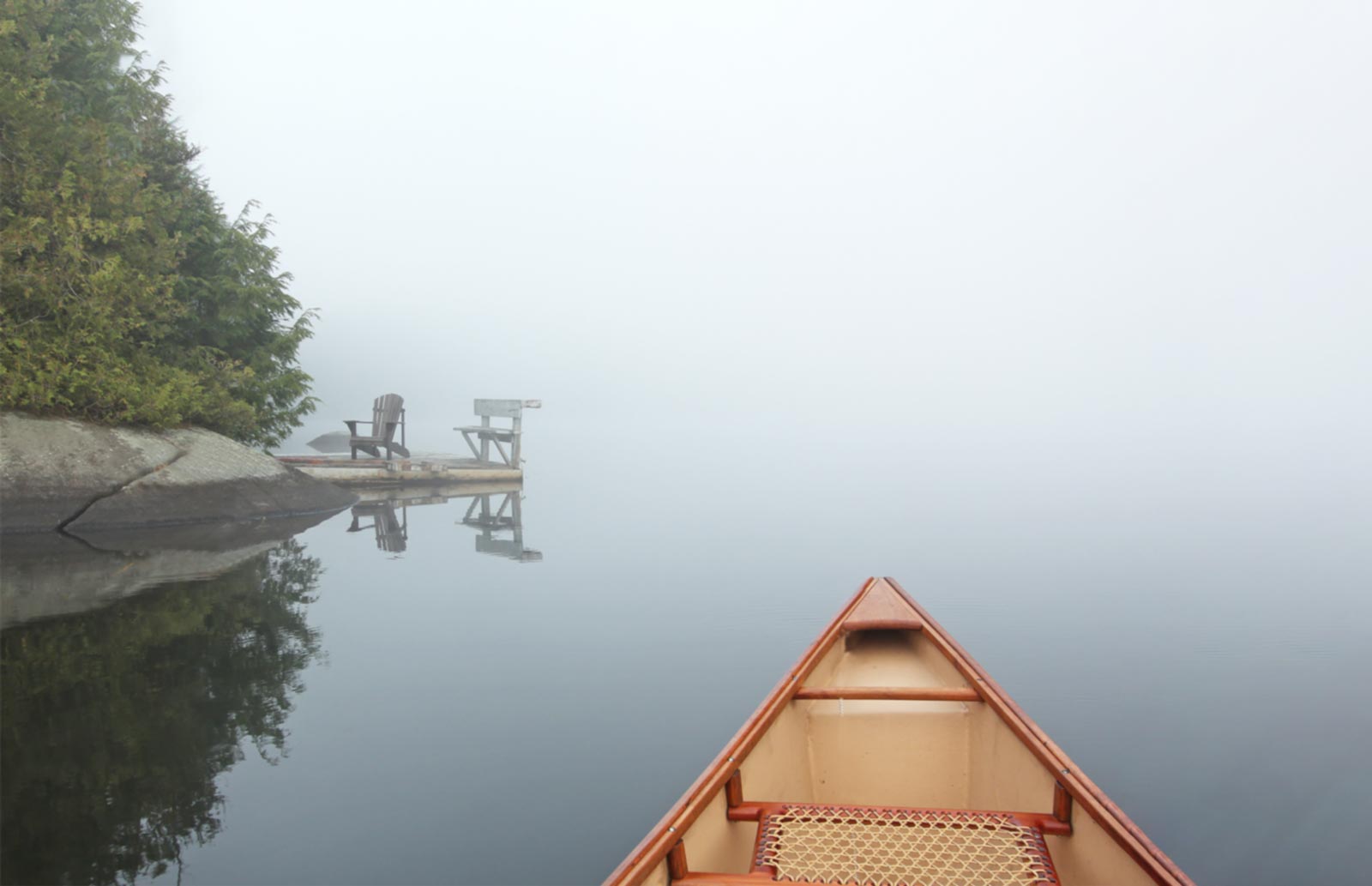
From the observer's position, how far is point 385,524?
14.3 m

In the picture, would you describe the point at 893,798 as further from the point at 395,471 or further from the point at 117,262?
the point at 395,471

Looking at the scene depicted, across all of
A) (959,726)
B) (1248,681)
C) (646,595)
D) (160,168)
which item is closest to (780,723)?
(959,726)

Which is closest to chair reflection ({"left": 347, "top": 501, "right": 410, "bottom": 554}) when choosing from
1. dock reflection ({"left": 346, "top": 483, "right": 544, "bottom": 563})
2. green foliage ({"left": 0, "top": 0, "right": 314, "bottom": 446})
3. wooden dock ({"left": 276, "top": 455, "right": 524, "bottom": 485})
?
dock reflection ({"left": 346, "top": 483, "right": 544, "bottom": 563})

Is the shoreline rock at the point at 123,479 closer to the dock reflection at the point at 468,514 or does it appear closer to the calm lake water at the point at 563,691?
the calm lake water at the point at 563,691

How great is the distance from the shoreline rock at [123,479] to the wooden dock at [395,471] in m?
1.82

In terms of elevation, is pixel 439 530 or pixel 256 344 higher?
pixel 256 344

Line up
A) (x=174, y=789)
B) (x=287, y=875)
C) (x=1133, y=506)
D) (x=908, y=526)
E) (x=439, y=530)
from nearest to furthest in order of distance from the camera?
(x=287, y=875), (x=174, y=789), (x=439, y=530), (x=908, y=526), (x=1133, y=506)

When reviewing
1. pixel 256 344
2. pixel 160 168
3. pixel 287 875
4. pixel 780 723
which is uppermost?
pixel 160 168

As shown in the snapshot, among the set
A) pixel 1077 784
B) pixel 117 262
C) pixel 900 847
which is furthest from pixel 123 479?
pixel 1077 784

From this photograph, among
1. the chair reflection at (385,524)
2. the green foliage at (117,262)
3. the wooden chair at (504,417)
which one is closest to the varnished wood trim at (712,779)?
the chair reflection at (385,524)

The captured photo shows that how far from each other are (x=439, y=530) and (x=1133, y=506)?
54.2 feet

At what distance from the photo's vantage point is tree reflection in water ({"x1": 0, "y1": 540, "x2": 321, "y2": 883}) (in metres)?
3.50

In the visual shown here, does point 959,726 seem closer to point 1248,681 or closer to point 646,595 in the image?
point 1248,681

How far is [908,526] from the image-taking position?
16875 millimetres
